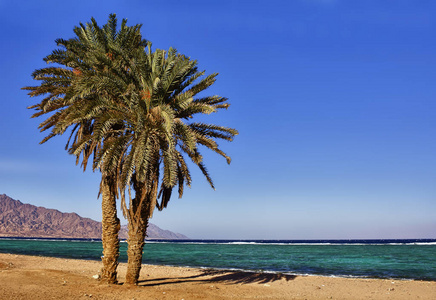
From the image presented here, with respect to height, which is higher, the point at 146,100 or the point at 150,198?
the point at 146,100

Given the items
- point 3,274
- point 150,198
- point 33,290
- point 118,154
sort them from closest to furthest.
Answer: point 33,290
point 118,154
point 150,198
point 3,274

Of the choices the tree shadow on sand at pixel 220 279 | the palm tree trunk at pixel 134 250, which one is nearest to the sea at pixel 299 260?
the tree shadow on sand at pixel 220 279

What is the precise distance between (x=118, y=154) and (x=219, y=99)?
586 cm

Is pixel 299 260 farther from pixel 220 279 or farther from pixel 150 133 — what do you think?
pixel 150 133

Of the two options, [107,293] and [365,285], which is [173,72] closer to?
[107,293]

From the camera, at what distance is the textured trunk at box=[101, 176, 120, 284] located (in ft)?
54.7

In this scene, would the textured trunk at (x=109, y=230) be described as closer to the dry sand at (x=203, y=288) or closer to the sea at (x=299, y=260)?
the dry sand at (x=203, y=288)

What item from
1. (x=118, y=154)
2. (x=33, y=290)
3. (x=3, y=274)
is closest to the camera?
(x=33, y=290)

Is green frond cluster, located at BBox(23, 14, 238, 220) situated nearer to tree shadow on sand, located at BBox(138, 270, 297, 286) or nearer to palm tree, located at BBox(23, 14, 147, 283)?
palm tree, located at BBox(23, 14, 147, 283)

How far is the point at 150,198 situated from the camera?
16859 millimetres

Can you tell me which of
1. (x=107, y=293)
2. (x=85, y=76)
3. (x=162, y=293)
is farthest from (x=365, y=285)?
(x=85, y=76)

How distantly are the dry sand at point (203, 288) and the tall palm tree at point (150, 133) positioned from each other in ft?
6.54

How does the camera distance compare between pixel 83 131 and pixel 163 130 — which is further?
pixel 83 131

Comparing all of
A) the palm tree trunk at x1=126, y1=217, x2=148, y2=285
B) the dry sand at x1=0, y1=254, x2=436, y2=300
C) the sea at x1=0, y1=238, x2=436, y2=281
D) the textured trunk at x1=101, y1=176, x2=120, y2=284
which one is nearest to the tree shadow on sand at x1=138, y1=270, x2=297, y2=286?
the dry sand at x1=0, y1=254, x2=436, y2=300
